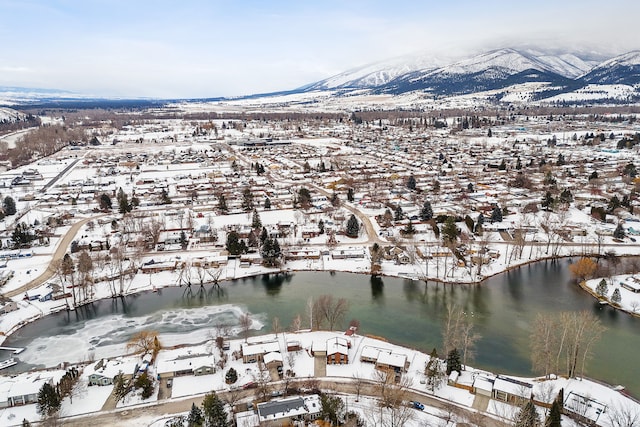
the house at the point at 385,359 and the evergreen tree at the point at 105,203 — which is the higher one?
the evergreen tree at the point at 105,203

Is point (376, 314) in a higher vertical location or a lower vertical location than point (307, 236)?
lower

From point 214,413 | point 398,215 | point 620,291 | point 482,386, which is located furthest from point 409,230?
point 214,413

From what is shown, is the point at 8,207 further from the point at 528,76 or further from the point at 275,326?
the point at 528,76

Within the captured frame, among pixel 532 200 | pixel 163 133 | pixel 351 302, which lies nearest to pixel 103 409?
pixel 351 302

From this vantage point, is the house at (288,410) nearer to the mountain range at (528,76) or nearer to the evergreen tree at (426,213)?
the evergreen tree at (426,213)

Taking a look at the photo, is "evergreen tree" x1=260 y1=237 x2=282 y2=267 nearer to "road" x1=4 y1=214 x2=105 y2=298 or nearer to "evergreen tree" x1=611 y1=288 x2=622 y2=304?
"road" x1=4 y1=214 x2=105 y2=298

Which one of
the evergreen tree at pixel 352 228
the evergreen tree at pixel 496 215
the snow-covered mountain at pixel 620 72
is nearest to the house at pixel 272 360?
the evergreen tree at pixel 352 228

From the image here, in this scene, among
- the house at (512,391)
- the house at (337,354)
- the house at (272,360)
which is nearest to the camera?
the house at (512,391)
